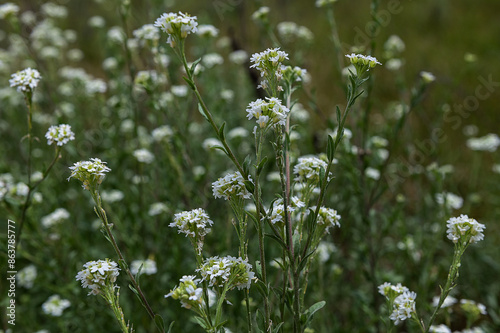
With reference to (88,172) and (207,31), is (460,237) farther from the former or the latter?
(207,31)

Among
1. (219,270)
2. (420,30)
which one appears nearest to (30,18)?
(219,270)

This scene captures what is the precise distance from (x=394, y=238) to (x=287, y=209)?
2.54m

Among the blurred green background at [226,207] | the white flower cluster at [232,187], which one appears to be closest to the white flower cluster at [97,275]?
the white flower cluster at [232,187]

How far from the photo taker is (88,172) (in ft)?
4.32

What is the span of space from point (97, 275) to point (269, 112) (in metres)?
0.68

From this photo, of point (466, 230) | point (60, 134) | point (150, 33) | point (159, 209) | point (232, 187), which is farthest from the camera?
point (159, 209)

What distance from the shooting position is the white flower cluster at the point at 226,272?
47.1 inches

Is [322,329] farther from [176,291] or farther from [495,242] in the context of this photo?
[495,242]

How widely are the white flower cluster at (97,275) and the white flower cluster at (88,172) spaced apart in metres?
0.24

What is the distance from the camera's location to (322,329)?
2.20 meters

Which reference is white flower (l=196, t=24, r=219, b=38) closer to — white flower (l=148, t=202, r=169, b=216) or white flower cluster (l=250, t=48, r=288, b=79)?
white flower (l=148, t=202, r=169, b=216)

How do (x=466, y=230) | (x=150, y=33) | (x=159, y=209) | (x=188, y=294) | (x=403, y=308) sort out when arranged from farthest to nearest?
1. (x=159, y=209)
2. (x=150, y=33)
3. (x=403, y=308)
4. (x=466, y=230)
5. (x=188, y=294)

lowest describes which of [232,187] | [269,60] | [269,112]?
[232,187]

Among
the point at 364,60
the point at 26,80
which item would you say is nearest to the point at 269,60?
the point at 364,60
